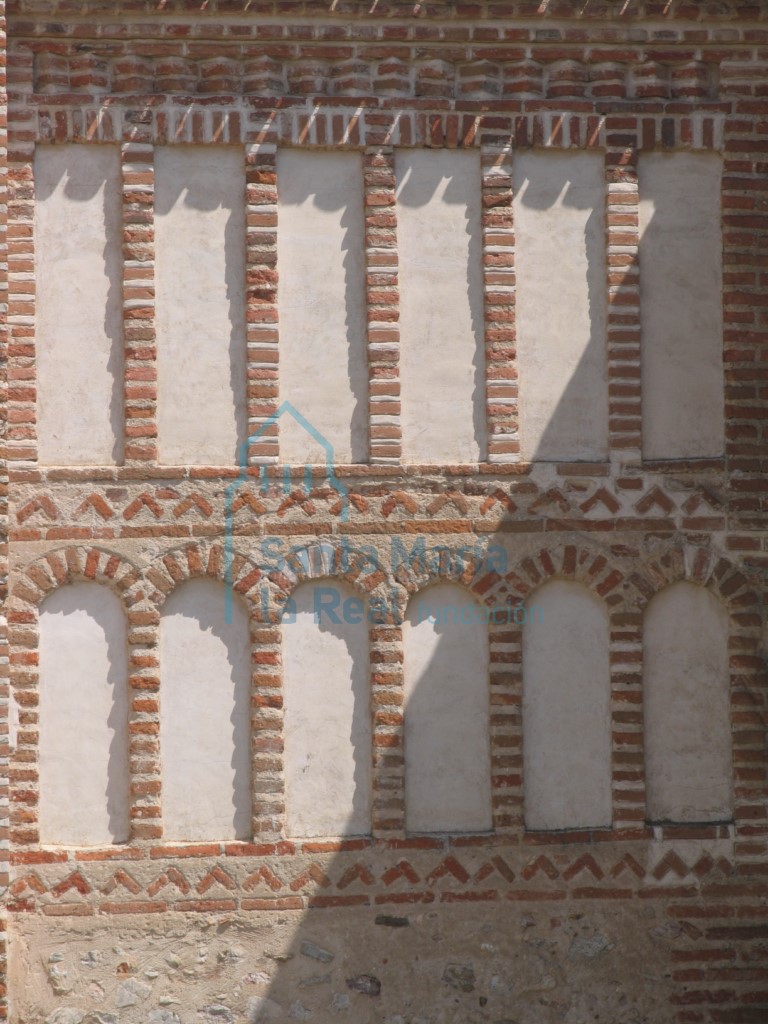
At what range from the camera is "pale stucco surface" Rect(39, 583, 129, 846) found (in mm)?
7590

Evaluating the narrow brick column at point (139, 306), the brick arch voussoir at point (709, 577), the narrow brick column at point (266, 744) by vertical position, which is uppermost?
the narrow brick column at point (139, 306)

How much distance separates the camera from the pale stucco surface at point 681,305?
26.2 ft

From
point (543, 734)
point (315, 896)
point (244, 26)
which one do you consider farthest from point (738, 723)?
point (244, 26)

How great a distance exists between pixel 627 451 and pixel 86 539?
2862mm

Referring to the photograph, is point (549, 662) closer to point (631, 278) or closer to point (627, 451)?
point (627, 451)

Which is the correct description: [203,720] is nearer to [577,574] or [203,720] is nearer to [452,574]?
[452,574]

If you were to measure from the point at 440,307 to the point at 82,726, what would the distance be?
2863 millimetres

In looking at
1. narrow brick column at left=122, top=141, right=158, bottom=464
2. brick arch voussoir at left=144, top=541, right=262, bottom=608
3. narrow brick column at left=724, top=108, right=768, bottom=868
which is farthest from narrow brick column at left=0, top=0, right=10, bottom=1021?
narrow brick column at left=724, top=108, right=768, bottom=868

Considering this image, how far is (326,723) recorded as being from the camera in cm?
774

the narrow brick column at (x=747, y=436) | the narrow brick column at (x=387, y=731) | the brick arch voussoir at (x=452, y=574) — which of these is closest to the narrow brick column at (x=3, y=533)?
the narrow brick column at (x=387, y=731)

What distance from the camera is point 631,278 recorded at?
7977 mm

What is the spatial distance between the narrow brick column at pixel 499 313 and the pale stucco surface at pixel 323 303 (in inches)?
25.8

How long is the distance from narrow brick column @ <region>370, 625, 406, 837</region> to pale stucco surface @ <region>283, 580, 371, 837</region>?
0.06 meters

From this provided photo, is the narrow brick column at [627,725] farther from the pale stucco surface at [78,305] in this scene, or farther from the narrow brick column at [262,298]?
the pale stucco surface at [78,305]
